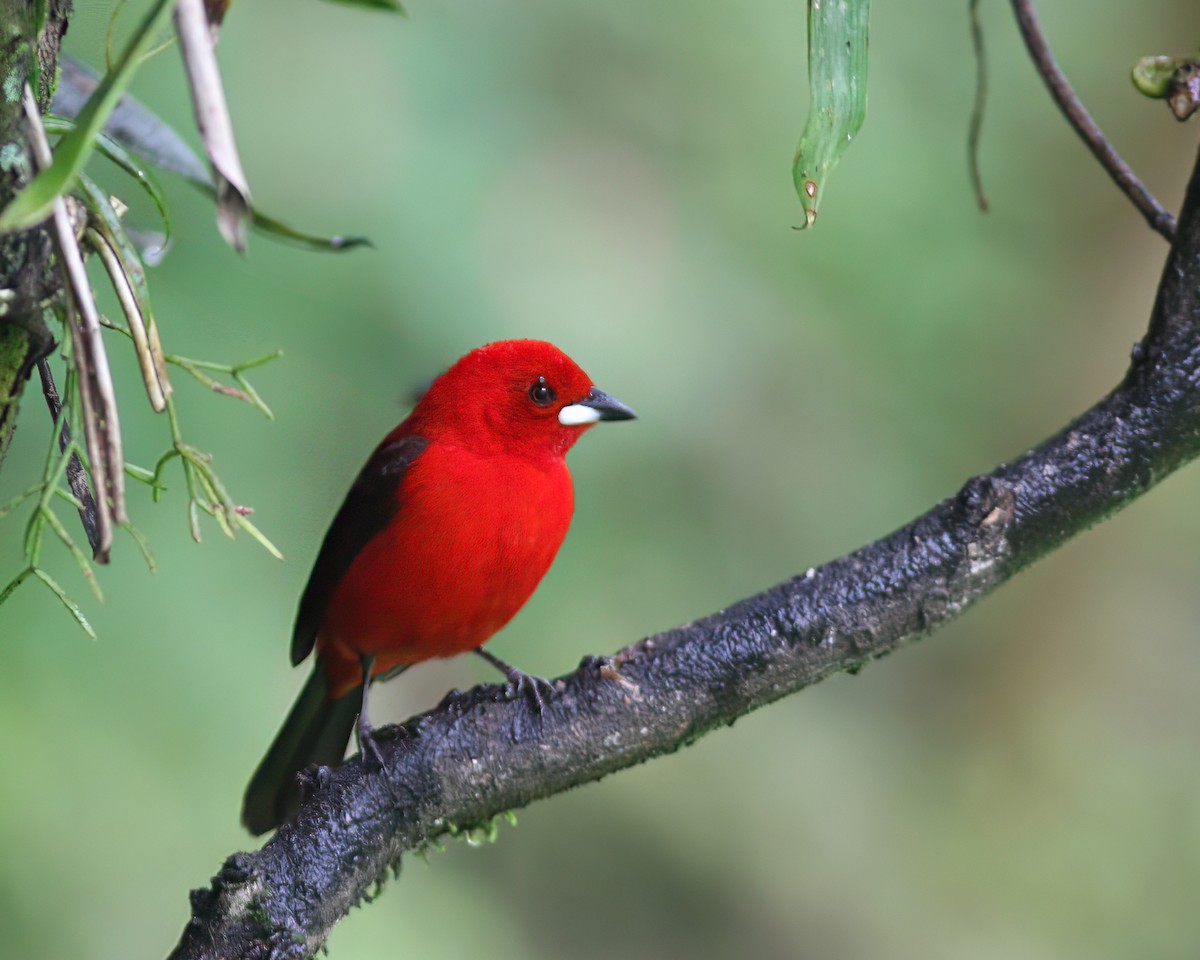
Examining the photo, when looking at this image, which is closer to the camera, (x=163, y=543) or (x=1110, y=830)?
(x=163, y=543)

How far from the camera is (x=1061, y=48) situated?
4.93m

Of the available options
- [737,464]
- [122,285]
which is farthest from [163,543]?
[737,464]

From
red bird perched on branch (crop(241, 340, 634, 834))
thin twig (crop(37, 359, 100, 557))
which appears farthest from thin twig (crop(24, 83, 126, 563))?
red bird perched on branch (crop(241, 340, 634, 834))

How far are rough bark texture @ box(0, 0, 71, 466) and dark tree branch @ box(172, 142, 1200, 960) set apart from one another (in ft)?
2.63

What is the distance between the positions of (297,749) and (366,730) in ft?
1.89

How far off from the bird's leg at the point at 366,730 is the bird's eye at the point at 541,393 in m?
0.72

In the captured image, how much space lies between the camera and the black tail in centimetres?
287

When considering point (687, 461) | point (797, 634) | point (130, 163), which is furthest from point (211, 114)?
point (687, 461)

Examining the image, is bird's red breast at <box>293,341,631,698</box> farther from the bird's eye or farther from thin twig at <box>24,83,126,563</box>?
thin twig at <box>24,83,126,563</box>

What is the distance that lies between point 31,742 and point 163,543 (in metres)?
0.58

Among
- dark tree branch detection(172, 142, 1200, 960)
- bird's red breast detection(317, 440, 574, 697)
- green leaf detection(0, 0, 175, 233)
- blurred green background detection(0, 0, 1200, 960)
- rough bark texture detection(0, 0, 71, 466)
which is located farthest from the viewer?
blurred green background detection(0, 0, 1200, 960)

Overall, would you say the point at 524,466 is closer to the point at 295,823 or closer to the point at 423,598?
the point at 423,598

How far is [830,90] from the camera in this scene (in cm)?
142

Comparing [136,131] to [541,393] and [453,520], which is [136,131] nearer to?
[453,520]
